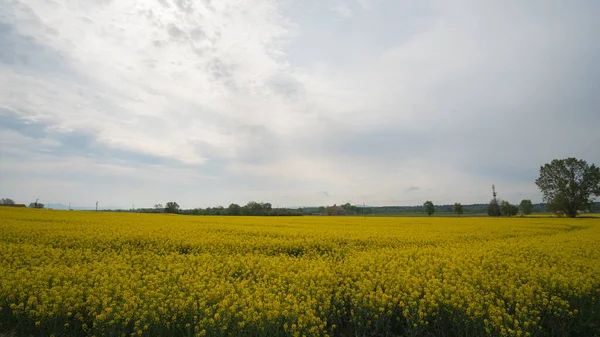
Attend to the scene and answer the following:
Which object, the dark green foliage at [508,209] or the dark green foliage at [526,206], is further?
the dark green foliage at [526,206]

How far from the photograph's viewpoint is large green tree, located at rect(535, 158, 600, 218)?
52.5m

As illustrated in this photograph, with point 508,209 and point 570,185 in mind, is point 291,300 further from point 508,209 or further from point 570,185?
point 508,209

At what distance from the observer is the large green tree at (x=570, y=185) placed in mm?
52531

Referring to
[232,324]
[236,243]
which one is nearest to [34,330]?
[232,324]

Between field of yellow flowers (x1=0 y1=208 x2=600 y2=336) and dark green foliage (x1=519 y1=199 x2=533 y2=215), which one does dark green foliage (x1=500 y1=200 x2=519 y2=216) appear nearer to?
dark green foliage (x1=519 y1=199 x2=533 y2=215)

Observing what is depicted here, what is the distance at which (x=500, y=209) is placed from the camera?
81812mm

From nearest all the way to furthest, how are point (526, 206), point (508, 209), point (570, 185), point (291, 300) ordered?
point (291, 300)
point (570, 185)
point (508, 209)
point (526, 206)

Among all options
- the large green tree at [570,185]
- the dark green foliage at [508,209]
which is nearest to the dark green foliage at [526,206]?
the dark green foliage at [508,209]

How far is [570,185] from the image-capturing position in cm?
5353

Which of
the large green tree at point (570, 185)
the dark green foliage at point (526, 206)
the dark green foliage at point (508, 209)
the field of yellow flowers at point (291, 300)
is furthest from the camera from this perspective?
the dark green foliage at point (526, 206)

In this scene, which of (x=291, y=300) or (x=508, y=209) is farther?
(x=508, y=209)

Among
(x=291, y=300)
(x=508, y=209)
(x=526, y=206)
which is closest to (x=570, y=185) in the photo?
(x=508, y=209)

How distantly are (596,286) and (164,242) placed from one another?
14122 mm

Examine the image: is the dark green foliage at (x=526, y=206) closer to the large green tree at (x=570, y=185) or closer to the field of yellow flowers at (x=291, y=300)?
the large green tree at (x=570, y=185)
